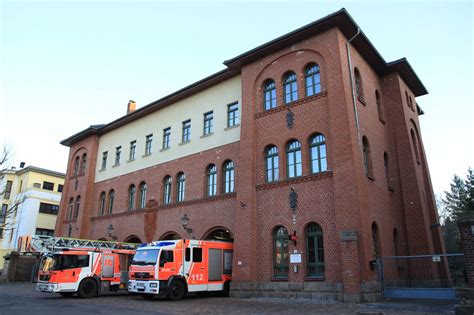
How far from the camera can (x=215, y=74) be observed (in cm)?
2327

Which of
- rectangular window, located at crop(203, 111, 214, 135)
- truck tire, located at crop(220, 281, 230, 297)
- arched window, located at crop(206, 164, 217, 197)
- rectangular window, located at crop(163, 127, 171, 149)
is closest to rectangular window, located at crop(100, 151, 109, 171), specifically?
rectangular window, located at crop(163, 127, 171, 149)

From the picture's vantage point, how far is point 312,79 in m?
18.5

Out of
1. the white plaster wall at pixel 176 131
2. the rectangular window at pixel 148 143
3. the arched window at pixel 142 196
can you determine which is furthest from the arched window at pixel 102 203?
the rectangular window at pixel 148 143

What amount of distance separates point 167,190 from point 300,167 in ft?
35.7

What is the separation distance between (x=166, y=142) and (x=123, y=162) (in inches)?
196

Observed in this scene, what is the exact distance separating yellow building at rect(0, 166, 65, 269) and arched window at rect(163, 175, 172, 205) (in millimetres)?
25188

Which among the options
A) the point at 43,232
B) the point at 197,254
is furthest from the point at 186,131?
the point at 43,232

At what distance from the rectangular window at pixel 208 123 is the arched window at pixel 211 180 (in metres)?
2.31

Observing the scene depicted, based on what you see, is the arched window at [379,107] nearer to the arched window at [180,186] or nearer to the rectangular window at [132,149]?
the arched window at [180,186]

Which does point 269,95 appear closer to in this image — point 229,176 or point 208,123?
point 229,176

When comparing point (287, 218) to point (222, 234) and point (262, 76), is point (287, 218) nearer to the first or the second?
point (222, 234)

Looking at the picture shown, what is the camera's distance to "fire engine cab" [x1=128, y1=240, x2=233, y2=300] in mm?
16141

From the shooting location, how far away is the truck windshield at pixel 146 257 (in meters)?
16.5

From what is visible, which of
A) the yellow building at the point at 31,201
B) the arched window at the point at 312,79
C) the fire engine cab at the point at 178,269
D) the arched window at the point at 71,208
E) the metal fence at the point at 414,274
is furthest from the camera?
the yellow building at the point at 31,201
